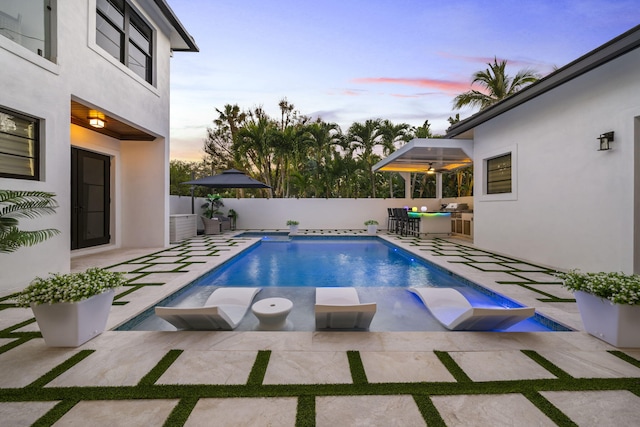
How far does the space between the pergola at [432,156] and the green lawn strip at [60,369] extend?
309 inches

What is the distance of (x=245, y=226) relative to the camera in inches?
530

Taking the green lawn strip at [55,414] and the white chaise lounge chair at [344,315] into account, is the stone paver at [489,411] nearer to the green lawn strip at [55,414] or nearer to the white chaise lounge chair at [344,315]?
the white chaise lounge chair at [344,315]

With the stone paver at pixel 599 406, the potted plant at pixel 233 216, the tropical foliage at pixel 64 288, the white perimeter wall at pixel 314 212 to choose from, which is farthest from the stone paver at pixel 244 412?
the white perimeter wall at pixel 314 212

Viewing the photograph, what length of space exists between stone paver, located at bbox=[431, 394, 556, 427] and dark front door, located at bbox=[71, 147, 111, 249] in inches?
304

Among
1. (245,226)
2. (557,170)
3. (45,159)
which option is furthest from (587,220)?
(245,226)

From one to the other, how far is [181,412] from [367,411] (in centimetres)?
102

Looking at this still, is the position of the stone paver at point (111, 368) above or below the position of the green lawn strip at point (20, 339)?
above

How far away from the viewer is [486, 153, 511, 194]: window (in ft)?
22.2

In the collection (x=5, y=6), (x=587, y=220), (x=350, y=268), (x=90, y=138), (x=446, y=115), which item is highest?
(x=446, y=115)

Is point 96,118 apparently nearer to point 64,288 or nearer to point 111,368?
point 64,288

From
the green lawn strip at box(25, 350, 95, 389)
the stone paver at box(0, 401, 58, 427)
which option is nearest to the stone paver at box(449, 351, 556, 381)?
the stone paver at box(0, 401, 58, 427)

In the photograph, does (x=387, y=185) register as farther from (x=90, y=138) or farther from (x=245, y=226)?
(x=90, y=138)

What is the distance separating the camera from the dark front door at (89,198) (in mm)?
6332

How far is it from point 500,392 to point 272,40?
11.6 metres
